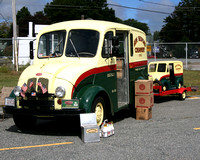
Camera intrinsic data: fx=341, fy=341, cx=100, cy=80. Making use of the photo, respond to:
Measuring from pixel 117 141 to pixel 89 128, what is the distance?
66 centimetres

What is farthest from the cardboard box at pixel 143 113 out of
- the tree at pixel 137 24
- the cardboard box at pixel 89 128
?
the tree at pixel 137 24

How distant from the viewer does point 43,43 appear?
29.8 ft

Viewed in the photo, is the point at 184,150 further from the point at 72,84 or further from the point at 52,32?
the point at 52,32

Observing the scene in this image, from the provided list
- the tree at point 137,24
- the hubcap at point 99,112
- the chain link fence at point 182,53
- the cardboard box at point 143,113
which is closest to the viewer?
the hubcap at point 99,112

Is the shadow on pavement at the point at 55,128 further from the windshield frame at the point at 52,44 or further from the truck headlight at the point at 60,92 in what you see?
the windshield frame at the point at 52,44

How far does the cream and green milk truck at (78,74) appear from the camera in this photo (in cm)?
723

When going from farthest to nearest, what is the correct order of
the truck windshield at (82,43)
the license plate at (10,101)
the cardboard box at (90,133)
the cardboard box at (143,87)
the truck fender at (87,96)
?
the cardboard box at (143,87) < the truck windshield at (82,43) < the license plate at (10,101) < the truck fender at (87,96) < the cardboard box at (90,133)

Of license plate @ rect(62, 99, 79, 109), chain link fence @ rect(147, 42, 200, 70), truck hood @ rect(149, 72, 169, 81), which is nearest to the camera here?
license plate @ rect(62, 99, 79, 109)

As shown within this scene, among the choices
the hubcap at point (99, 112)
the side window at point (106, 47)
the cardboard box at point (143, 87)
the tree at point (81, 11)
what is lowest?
the hubcap at point (99, 112)

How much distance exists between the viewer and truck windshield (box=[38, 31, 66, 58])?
8.53 meters

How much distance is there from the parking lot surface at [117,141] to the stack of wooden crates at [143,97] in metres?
0.27

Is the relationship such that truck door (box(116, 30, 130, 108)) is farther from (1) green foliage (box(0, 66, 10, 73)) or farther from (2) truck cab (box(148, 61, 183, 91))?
(1) green foliage (box(0, 66, 10, 73))

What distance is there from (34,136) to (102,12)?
251 feet

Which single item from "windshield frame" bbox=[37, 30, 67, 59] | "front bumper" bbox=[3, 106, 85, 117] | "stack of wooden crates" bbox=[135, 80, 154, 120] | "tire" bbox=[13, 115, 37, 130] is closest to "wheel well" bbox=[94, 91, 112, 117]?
"front bumper" bbox=[3, 106, 85, 117]
